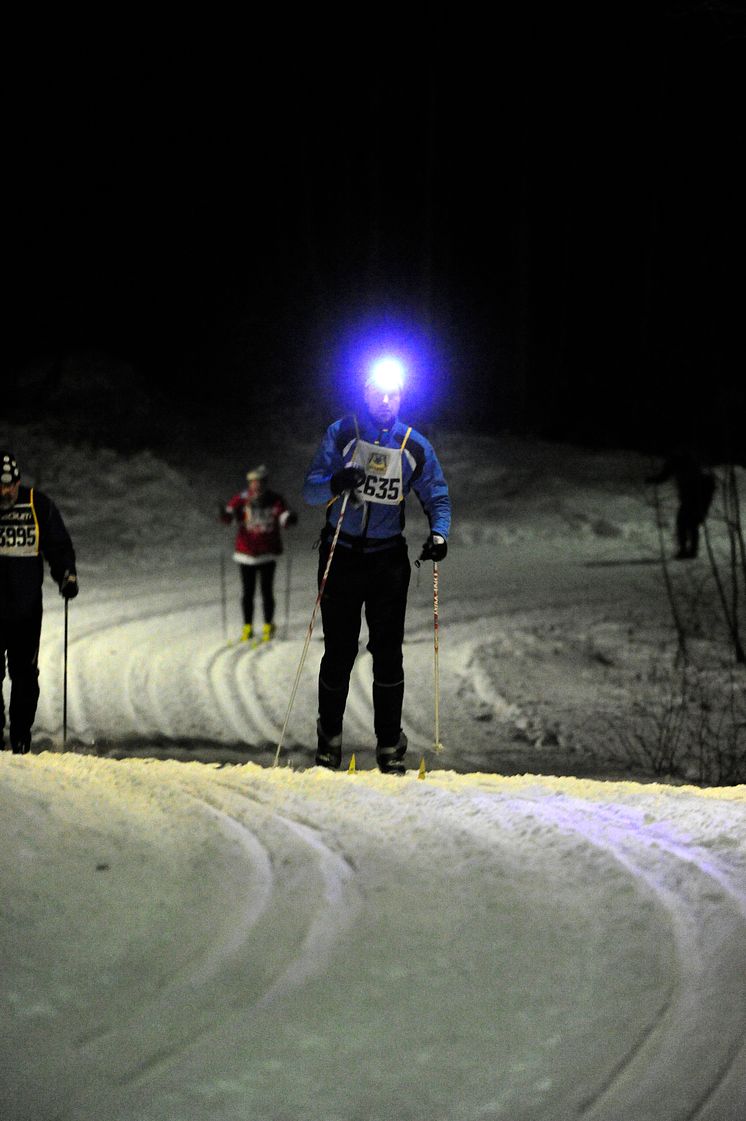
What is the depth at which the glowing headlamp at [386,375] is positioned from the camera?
6898 millimetres

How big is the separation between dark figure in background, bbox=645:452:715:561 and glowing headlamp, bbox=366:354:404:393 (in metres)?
12.7

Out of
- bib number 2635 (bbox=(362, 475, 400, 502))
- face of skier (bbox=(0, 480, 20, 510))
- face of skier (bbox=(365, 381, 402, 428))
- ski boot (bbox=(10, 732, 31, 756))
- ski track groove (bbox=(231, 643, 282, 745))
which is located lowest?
ski track groove (bbox=(231, 643, 282, 745))

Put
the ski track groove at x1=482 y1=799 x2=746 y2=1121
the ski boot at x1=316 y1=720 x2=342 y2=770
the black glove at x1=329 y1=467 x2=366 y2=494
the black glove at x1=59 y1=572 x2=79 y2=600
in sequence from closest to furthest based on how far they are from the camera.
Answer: the ski track groove at x1=482 y1=799 x2=746 y2=1121 → the black glove at x1=329 y1=467 x2=366 y2=494 → the ski boot at x1=316 y1=720 x2=342 y2=770 → the black glove at x1=59 y1=572 x2=79 y2=600

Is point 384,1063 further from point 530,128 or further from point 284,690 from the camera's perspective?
point 530,128

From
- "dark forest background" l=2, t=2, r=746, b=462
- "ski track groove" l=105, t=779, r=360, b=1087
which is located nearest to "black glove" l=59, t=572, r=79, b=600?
"ski track groove" l=105, t=779, r=360, b=1087

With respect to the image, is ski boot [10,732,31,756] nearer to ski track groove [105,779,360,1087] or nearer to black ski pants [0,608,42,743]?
black ski pants [0,608,42,743]

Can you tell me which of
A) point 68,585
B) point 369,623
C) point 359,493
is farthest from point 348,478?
point 68,585

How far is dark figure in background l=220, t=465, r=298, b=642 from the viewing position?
12.7 metres

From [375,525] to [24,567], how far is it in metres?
2.46

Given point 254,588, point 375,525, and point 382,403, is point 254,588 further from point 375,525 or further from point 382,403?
point 382,403

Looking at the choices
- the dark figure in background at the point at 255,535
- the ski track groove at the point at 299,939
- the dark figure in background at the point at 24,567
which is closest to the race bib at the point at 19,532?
the dark figure in background at the point at 24,567

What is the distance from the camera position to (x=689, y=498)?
63.7 feet

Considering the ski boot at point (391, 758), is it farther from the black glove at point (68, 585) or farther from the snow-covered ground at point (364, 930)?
the black glove at point (68, 585)

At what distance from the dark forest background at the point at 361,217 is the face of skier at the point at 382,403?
26911 mm
